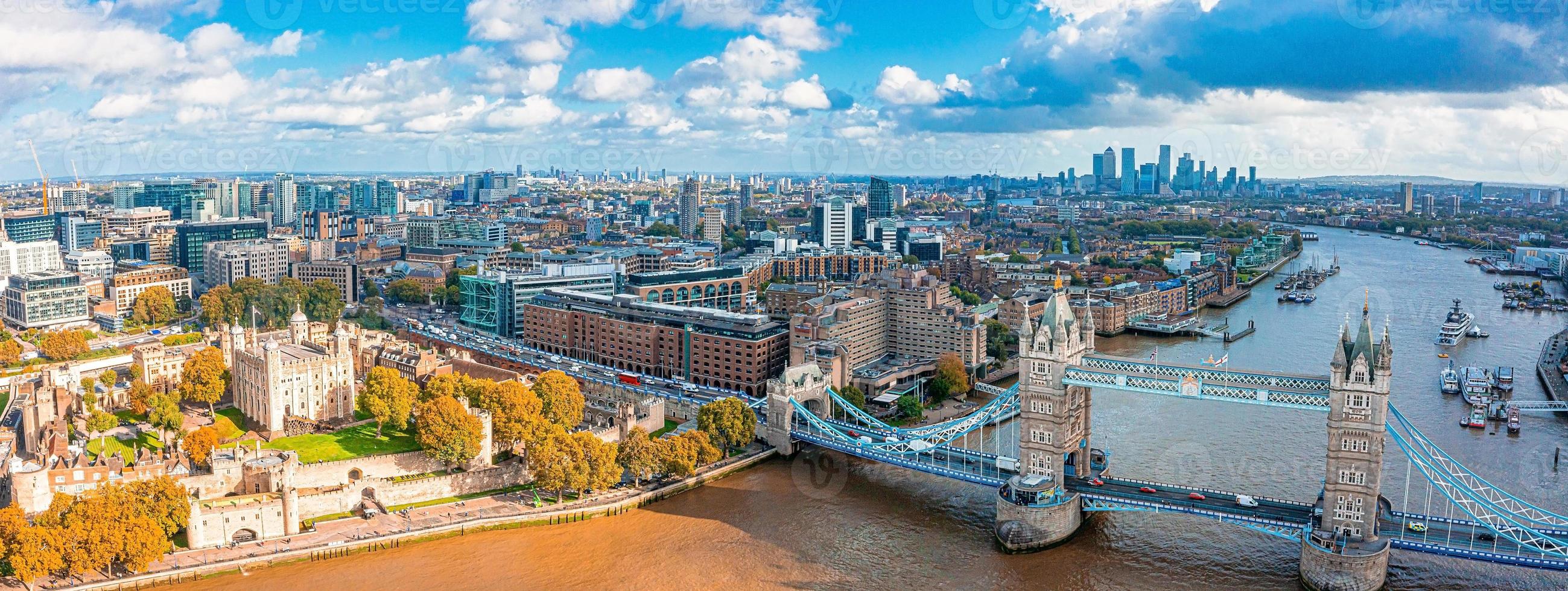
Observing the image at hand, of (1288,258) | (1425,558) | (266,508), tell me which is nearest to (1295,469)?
(1425,558)

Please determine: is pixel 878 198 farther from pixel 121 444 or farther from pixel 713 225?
pixel 121 444

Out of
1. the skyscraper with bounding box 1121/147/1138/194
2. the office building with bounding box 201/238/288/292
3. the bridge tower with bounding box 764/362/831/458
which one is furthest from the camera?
the skyscraper with bounding box 1121/147/1138/194

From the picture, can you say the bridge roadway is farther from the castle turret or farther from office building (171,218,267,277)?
office building (171,218,267,277)

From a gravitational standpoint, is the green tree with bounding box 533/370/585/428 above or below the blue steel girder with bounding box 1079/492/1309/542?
above

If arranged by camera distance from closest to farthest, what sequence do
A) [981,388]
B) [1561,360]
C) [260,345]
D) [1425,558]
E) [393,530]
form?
[1425,558], [393,530], [260,345], [981,388], [1561,360]

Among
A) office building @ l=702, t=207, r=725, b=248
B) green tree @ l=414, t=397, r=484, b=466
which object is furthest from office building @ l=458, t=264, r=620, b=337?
office building @ l=702, t=207, r=725, b=248

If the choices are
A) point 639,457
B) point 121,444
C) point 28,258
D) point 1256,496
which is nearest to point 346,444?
point 121,444

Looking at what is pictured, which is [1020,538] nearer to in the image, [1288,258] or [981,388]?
[981,388]
